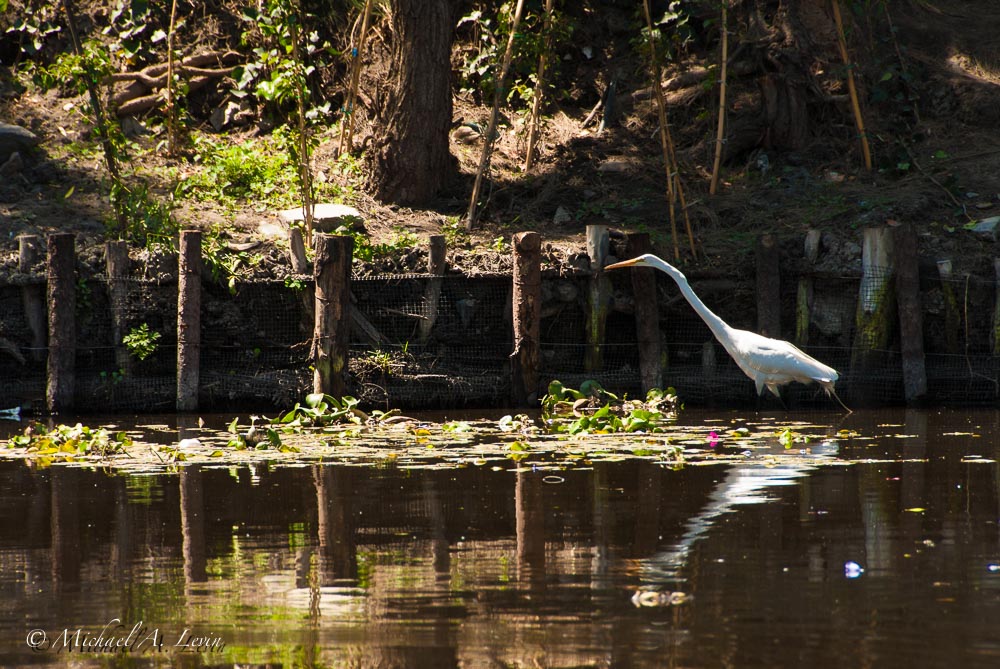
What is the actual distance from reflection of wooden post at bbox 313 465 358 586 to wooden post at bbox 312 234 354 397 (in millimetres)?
3484

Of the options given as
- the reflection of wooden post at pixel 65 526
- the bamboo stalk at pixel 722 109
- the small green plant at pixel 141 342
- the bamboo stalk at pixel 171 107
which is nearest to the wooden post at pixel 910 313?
the bamboo stalk at pixel 722 109

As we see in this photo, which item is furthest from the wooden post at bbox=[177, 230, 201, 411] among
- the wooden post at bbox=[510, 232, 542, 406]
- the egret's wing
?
the egret's wing

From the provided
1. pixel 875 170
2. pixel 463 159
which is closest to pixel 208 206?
pixel 463 159

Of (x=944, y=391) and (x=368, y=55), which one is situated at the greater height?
(x=368, y=55)

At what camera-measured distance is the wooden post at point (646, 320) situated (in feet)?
39.0

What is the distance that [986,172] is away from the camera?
14547mm

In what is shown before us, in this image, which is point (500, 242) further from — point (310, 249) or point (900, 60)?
point (900, 60)

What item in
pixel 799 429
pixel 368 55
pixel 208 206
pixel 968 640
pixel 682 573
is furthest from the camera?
pixel 368 55

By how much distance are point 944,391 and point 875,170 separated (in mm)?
4297

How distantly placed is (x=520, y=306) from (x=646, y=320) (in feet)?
4.48

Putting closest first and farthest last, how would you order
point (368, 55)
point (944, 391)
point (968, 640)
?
point (968, 640), point (944, 391), point (368, 55)

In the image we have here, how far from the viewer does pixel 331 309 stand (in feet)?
37.9

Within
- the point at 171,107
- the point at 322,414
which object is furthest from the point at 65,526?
the point at 171,107

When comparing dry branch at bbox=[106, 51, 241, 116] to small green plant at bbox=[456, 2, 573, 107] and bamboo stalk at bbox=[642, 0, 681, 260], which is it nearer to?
small green plant at bbox=[456, 2, 573, 107]
